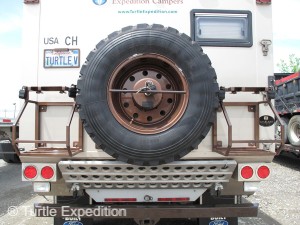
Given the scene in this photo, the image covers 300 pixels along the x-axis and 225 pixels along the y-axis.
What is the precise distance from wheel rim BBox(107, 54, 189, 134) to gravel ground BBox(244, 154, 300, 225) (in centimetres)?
291

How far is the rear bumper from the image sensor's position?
3.29 m

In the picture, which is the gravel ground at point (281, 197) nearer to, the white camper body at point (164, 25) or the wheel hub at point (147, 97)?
the white camper body at point (164, 25)

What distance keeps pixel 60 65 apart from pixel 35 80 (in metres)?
0.30

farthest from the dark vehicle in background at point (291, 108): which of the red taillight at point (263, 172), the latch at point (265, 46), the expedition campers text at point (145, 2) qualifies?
the expedition campers text at point (145, 2)

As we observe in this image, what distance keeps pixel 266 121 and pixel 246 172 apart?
56 centimetres

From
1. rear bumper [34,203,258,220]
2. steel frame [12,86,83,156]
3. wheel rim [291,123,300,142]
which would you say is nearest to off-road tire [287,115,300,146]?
wheel rim [291,123,300,142]

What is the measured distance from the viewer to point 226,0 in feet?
11.8

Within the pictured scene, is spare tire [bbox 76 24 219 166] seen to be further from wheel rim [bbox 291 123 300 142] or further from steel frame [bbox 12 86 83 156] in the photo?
wheel rim [bbox 291 123 300 142]

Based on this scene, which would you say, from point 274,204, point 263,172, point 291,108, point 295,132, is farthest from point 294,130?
point 263,172

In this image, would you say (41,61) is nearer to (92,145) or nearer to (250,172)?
(92,145)

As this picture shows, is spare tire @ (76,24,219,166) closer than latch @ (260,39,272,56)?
Yes

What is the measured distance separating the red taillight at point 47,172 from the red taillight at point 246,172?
5.91 ft

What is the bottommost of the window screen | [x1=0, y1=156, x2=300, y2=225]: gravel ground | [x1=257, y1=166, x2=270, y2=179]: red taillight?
[x1=0, y1=156, x2=300, y2=225]: gravel ground

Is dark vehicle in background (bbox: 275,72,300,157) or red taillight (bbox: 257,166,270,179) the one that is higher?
dark vehicle in background (bbox: 275,72,300,157)
